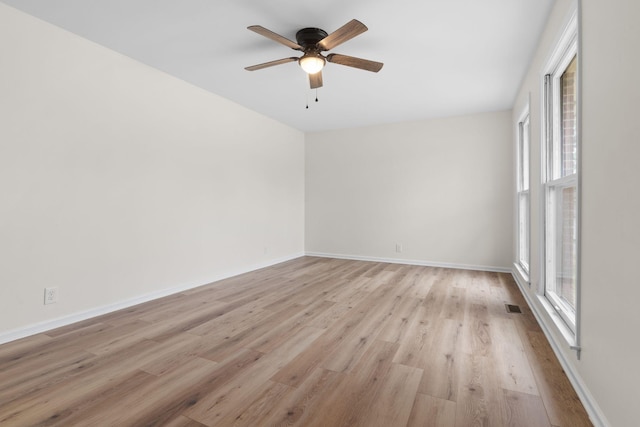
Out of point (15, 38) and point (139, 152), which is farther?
point (139, 152)

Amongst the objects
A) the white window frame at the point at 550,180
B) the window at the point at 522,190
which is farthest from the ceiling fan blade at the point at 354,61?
the window at the point at 522,190

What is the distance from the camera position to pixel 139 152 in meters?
3.12

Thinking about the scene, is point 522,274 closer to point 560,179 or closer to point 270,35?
point 560,179

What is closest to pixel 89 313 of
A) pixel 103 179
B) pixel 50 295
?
pixel 50 295

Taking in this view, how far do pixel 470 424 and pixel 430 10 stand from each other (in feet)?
8.59

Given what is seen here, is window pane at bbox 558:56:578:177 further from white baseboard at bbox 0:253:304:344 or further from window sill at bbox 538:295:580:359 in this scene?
white baseboard at bbox 0:253:304:344

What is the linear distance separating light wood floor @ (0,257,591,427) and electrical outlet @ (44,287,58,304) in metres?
0.26

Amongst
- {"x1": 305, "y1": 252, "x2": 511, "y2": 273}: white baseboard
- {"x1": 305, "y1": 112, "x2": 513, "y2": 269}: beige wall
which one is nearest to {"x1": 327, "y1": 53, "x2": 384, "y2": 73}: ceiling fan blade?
{"x1": 305, "y1": 112, "x2": 513, "y2": 269}: beige wall

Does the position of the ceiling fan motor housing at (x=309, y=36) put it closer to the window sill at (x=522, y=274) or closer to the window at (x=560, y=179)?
the window at (x=560, y=179)
